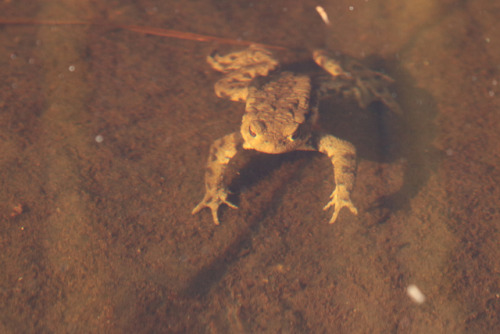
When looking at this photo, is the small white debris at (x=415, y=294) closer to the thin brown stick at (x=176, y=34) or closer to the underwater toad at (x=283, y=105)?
the underwater toad at (x=283, y=105)

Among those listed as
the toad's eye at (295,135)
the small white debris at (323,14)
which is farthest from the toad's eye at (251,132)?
the small white debris at (323,14)

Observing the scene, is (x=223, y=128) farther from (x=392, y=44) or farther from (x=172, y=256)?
(x=392, y=44)

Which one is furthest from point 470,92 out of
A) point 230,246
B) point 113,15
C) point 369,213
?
point 113,15

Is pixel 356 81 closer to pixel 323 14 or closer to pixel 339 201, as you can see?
pixel 323 14

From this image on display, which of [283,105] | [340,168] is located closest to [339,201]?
[340,168]

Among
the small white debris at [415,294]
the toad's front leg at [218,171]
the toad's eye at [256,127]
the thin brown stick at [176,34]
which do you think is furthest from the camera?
the thin brown stick at [176,34]

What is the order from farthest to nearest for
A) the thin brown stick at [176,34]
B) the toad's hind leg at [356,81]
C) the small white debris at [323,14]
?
the small white debris at [323,14], the thin brown stick at [176,34], the toad's hind leg at [356,81]

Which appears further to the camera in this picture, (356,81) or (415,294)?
(356,81)
